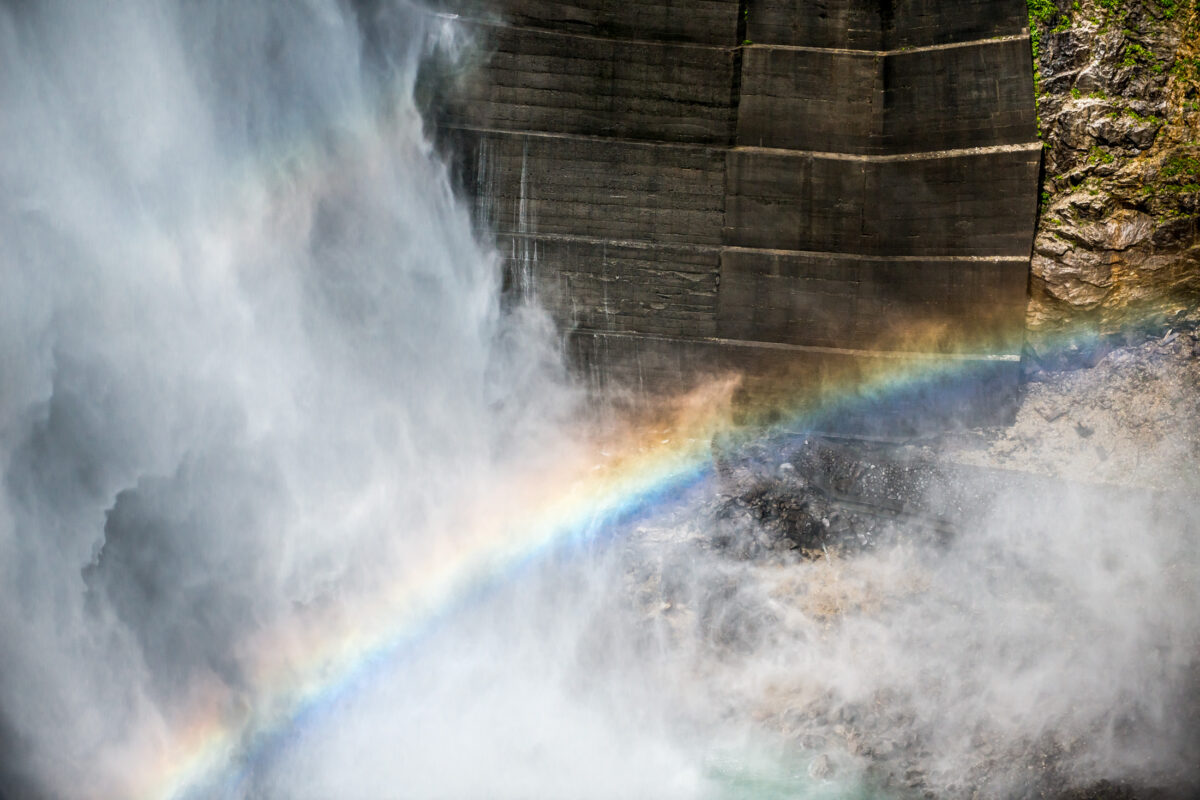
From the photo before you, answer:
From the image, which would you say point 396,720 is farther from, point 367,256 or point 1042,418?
point 1042,418

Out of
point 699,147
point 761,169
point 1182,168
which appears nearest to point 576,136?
point 699,147

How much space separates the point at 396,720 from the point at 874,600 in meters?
6.57

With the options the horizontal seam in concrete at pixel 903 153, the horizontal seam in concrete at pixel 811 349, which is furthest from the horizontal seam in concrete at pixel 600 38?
the horizontal seam in concrete at pixel 811 349

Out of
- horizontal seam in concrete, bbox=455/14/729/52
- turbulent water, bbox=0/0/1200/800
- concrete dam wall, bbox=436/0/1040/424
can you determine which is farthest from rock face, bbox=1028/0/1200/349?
horizontal seam in concrete, bbox=455/14/729/52

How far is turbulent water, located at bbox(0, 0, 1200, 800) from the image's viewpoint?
28.8 feet

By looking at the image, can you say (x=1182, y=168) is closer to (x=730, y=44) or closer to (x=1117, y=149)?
(x=1117, y=149)

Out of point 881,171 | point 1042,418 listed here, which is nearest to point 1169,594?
point 1042,418

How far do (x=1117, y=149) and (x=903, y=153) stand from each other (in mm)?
2450

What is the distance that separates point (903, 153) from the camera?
9805 mm

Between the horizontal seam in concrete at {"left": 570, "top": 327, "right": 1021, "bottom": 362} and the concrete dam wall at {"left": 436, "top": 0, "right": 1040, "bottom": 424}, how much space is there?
0.09ft

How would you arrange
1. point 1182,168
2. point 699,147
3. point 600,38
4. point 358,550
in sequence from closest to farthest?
point 1182,168, point 600,38, point 699,147, point 358,550

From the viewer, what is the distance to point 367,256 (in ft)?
32.5

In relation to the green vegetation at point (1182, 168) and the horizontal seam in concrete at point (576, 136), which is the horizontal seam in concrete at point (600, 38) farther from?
the green vegetation at point (1182, 168)

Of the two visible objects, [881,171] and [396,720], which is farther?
[396,720]
